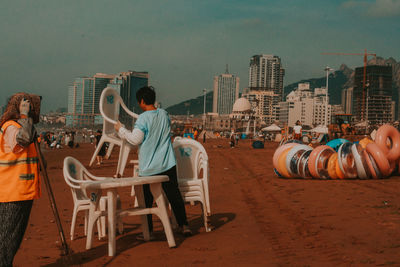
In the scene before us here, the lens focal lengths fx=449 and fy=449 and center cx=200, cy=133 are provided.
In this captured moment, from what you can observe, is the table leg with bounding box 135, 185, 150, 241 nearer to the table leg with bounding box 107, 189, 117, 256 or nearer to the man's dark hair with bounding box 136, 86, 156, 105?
the table leg with bounding box 107, 189, 117, 256

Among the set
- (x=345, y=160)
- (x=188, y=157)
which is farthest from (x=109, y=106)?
(x=345, y=160)

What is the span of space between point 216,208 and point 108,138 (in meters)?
2.99

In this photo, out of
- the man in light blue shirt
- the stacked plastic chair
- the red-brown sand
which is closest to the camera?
the red-brown sand

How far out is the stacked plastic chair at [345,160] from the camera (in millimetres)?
10680

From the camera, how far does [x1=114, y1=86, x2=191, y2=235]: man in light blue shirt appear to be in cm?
493

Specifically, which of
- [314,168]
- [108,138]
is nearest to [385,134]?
[314,168]

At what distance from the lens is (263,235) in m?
5.34

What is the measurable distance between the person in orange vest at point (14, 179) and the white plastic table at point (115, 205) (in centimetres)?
58

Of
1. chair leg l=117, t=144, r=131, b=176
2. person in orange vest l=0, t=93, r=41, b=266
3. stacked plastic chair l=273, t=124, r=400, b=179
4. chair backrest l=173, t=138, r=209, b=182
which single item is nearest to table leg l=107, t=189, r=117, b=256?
person in orange vest l=0, t=93, r=41, b=266

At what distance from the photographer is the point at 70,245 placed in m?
5.16

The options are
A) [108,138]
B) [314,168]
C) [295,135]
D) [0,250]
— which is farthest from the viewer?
[295,135]

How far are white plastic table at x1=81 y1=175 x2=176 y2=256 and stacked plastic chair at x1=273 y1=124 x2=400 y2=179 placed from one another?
6847mm

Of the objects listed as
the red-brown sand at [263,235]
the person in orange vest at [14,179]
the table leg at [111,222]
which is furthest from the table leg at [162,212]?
the person in orange vest at [14,179]

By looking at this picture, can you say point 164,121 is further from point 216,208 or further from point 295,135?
point 295,135
